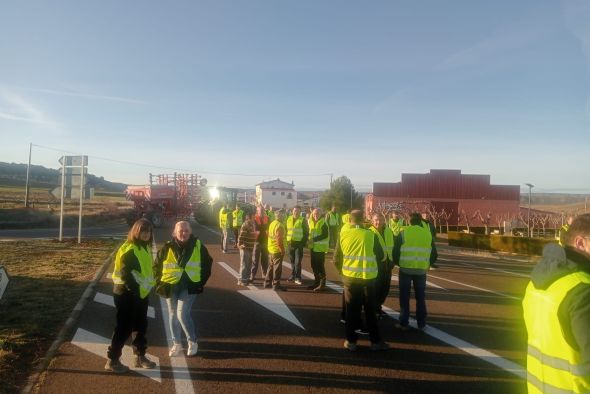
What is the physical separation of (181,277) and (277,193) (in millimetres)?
87111

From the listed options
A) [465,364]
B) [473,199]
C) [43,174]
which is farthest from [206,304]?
[43,174]

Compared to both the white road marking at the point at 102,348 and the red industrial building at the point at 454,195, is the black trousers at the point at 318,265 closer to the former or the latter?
the white road marking at the point at 102,348

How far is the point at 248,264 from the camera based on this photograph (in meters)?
11.0

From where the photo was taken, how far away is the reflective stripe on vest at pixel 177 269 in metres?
5.86

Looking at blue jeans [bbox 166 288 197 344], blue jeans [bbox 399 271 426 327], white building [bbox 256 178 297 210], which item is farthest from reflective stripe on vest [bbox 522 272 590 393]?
white building [bbox 256 178 297 210]

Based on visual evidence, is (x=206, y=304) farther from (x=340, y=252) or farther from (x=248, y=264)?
(x=340, y=252)

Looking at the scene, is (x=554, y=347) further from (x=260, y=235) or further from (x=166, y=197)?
(x=166, y=197)

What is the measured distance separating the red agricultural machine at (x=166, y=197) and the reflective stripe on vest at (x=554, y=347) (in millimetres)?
28642

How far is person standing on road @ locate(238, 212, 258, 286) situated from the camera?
10547mm

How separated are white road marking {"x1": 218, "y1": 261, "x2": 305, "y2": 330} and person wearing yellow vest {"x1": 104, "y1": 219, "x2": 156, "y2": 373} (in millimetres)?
2741

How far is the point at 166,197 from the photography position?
1250 inches

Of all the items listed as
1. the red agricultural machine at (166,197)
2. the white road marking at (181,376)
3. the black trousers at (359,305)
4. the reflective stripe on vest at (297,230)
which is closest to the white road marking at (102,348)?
the white road marking at (181,376)

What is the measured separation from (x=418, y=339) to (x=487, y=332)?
4.49 ft

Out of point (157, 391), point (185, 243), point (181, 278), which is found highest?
point (185, 243)
